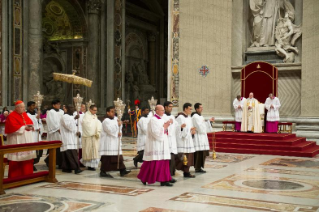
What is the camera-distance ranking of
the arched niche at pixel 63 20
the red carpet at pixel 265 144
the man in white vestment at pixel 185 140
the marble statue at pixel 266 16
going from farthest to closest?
the arched niche at pixel 63 20 < the marble statue at pixel 266 16 < the red carpet at pixel 265 144 < the man in white vestment at pixel 185 140

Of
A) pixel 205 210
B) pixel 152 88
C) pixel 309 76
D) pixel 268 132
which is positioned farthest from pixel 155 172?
pixel 152 88

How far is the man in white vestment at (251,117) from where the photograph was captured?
14430mm

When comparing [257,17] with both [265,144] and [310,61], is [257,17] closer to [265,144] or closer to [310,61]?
[310,61]

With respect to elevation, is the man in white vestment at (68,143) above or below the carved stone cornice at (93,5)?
below

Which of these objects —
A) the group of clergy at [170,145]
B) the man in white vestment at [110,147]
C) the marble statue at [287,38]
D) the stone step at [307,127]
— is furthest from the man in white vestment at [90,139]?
the marble statue at [287,38]

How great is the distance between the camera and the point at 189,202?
6.30 meters

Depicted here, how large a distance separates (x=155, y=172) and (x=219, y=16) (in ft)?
34.9

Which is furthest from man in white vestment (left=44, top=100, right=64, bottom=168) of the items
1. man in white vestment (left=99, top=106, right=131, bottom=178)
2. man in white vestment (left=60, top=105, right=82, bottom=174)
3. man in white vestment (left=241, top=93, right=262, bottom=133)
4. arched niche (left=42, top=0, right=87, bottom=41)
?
arched niche (left=42, top=0, right=87, bottom=41)

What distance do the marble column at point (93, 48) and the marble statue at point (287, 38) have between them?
9645 millimetres

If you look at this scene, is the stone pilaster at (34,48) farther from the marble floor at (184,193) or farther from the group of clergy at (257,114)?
the group of clergy at (257,114)

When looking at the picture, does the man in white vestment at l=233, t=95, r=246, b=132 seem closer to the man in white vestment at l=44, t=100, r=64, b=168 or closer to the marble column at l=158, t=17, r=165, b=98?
the man in white vestment at l=44, t=100, r=64, b=168

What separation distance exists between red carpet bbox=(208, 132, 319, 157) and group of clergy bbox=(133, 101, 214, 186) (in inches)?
161

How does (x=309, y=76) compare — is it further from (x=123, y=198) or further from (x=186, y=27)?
(x=123, y=198)

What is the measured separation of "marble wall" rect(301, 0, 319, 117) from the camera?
15.3 m
